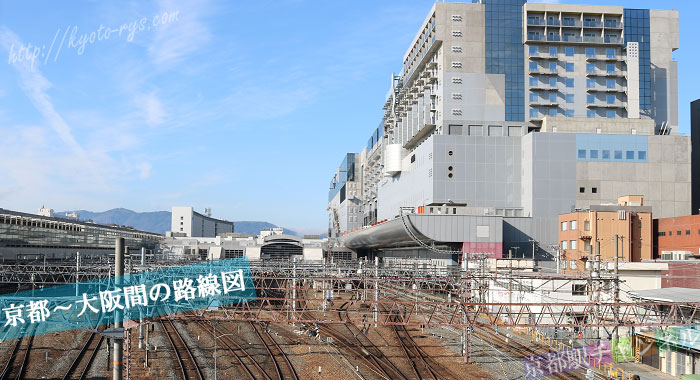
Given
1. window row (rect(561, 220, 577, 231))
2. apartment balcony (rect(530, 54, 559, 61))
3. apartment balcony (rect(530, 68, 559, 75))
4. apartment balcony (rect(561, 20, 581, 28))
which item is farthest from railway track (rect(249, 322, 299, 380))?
apartment balcony (rect(561, 20, 581, 28))

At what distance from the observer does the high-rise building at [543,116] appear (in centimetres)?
7494

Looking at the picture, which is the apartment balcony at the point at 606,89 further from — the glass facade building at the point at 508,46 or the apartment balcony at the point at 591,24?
the glass facade building at the point at 508,46

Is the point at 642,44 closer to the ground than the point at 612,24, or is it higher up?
closer to the ground

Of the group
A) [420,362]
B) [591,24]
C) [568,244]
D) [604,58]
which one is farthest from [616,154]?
[420,362]

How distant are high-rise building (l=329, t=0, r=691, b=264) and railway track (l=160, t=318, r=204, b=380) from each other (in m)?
36.0

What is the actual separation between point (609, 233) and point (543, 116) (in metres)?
24.2

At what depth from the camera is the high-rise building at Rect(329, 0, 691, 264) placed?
7494 centimetres

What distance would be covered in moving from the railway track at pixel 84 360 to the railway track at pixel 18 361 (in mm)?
2210

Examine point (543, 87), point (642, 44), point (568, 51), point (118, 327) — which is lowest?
point (118, 327)

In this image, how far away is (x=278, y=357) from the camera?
119ft

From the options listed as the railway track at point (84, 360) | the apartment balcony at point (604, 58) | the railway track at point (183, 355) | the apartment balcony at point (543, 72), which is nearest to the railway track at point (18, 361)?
→ the railway track at point (84, 360)

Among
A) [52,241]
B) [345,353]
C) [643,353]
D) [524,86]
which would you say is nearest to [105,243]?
[52,241]

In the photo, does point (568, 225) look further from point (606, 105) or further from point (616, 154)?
point (606, 105)

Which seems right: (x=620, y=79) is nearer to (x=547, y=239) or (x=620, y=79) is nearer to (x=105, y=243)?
(x=547, y=239)
